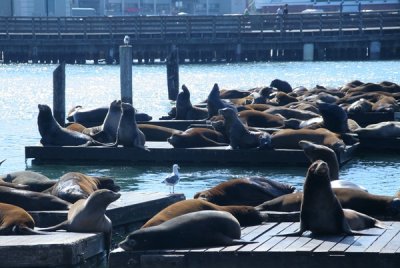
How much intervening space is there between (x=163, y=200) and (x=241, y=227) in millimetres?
1536

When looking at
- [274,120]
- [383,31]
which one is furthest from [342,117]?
[383,31]

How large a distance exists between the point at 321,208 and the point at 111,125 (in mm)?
7296

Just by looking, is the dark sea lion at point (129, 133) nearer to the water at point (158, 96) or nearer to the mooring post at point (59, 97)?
the water at point (158, 96)

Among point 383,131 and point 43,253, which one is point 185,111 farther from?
point 43,253

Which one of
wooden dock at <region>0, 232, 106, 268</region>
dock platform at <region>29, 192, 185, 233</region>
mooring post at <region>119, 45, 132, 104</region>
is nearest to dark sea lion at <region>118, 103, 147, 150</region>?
dock platform at <region>29, 192, 185, 233</region>

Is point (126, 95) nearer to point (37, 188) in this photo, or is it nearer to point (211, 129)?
point (211, 129)

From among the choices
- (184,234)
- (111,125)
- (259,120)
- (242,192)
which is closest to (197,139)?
(111,125)

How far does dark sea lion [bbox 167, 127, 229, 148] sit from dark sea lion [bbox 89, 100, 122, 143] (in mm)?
714

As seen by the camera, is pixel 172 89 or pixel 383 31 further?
pixel 383 31

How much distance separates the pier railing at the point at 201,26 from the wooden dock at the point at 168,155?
34.4 metres

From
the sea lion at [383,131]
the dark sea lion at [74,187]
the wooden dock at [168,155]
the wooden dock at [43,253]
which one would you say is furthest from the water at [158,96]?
the wooden dock at [43,253]

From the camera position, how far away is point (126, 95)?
1858cm

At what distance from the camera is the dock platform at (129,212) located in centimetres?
813

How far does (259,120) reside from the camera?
14.6m
